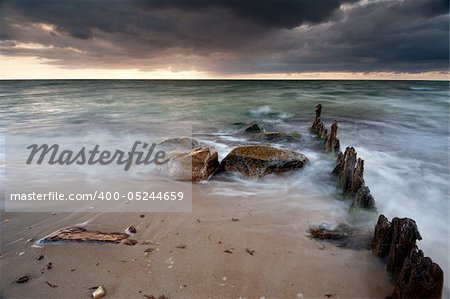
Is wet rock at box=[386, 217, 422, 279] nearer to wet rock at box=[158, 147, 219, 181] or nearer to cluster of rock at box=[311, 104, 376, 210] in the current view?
cluster of rock at box=[311, 104, 376, 210]

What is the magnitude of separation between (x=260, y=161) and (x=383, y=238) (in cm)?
331

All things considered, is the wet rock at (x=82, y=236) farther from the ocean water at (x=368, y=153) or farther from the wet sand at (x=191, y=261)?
the ocean water at (x=368, y=153)

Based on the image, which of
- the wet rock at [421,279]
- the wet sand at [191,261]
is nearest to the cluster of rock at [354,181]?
the wet sand at [191,261]

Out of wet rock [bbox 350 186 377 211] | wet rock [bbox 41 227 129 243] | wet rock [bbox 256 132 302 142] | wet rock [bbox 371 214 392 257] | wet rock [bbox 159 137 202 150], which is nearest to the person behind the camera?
wet rock [bbox 371 214 392 257]

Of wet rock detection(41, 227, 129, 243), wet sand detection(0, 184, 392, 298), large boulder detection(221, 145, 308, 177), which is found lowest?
wet sand detection(0, 184, 392, 298)

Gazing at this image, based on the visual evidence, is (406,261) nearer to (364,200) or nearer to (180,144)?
(364,200)

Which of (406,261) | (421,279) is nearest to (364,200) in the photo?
(406,261)

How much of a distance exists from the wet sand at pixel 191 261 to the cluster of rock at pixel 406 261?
7.8 inches

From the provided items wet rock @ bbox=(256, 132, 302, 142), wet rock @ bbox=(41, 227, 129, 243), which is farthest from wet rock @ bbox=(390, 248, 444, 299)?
wet rock @ bbox=(256, 132, 302, 142)

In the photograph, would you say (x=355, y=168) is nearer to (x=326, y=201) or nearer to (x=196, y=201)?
(x=326, y=201)

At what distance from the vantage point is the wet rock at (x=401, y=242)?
3191 millimetres

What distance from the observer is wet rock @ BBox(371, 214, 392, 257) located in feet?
11.9

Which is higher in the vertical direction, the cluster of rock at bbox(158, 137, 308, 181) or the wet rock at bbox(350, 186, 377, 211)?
the cluster of rock at bbox(158, 137, 308, 181)

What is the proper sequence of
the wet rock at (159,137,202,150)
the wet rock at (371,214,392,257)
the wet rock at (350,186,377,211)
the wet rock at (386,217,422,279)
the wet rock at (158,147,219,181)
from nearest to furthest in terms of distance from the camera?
the wet rock at (386,217,422,279)
the wet rock at (371,214,392,257)
the wet rock at (350,186,377,211)
the wet rock at (158,147,219,181)
the wet rock at (159,137,202,150)
